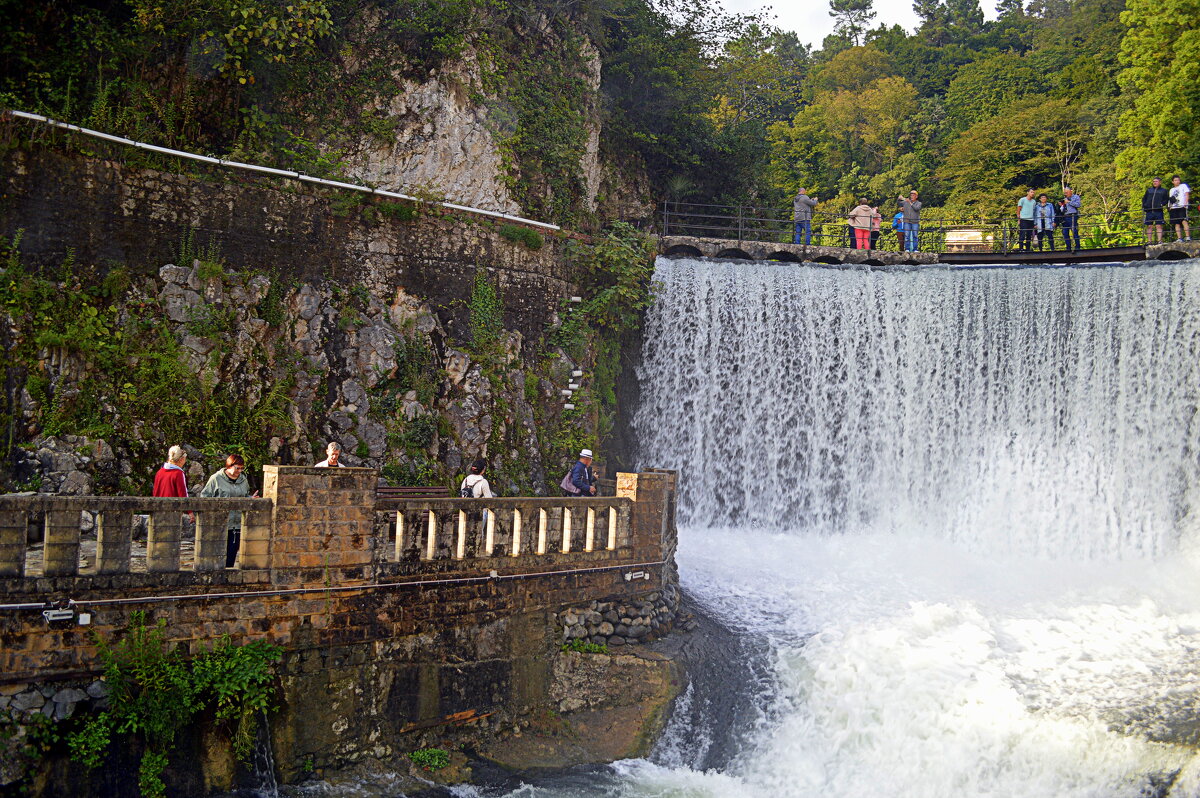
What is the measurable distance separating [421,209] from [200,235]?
3.84 meters

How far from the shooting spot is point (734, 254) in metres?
24.1

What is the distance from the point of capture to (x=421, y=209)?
17062 millimetres

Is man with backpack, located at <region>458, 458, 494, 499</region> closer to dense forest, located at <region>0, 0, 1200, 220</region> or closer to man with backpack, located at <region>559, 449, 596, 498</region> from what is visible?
man with backpack, located at <region>559, 449, 596, 498</region>

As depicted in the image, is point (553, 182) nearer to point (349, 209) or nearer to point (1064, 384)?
point (349, 209)

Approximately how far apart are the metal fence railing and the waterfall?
10.6 feet

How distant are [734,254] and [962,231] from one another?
35.0 ft

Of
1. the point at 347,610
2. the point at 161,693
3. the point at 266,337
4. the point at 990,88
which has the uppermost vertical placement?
the point at 990,88

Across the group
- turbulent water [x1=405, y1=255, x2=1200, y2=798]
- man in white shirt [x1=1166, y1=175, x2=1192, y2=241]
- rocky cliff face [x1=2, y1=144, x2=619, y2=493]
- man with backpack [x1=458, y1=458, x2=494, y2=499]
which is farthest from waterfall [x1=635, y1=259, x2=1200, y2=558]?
man with backpack [x1=458, y1=458, x2=494, y2=499]

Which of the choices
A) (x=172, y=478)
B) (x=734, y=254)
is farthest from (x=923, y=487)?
(x=172, y=478)

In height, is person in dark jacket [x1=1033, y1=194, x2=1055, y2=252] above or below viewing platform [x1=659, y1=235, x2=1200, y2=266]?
above

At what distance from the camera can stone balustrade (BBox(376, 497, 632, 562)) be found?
447 inches

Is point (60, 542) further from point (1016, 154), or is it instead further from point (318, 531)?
point (1016, 154)

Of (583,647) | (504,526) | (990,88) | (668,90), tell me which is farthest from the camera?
(990,88)

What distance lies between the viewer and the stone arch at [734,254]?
24.0 metres
